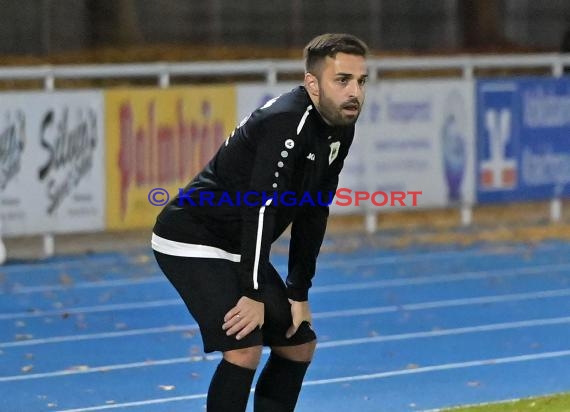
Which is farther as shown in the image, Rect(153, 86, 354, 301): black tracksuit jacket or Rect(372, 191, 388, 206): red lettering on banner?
Rect(372, 191, 388, 206): red lettering on banner

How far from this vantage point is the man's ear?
583cm

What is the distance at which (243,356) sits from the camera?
5.95 metres

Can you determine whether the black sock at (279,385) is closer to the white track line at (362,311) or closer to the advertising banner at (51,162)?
the white track line at (362,311)

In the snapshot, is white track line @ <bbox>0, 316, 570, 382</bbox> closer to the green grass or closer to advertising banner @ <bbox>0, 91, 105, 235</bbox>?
the green grass

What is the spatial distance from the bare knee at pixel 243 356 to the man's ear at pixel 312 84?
1043 mm

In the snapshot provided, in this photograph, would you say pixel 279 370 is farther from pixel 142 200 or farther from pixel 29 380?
pixel 142 200

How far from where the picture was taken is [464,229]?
17047mm

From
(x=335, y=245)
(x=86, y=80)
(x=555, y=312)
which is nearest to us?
(x=555, y=312)

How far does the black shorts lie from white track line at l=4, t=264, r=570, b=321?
18.6ft

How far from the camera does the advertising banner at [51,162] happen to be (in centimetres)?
1423

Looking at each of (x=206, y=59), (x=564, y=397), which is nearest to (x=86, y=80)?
(x=206, y=59)

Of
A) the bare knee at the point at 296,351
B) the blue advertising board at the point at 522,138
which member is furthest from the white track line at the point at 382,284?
the bare knee at the point at 296,351

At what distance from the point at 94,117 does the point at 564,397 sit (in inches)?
296

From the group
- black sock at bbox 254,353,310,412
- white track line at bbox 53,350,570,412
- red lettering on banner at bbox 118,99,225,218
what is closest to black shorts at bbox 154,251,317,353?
black sock at bbox 254,353,310,412
